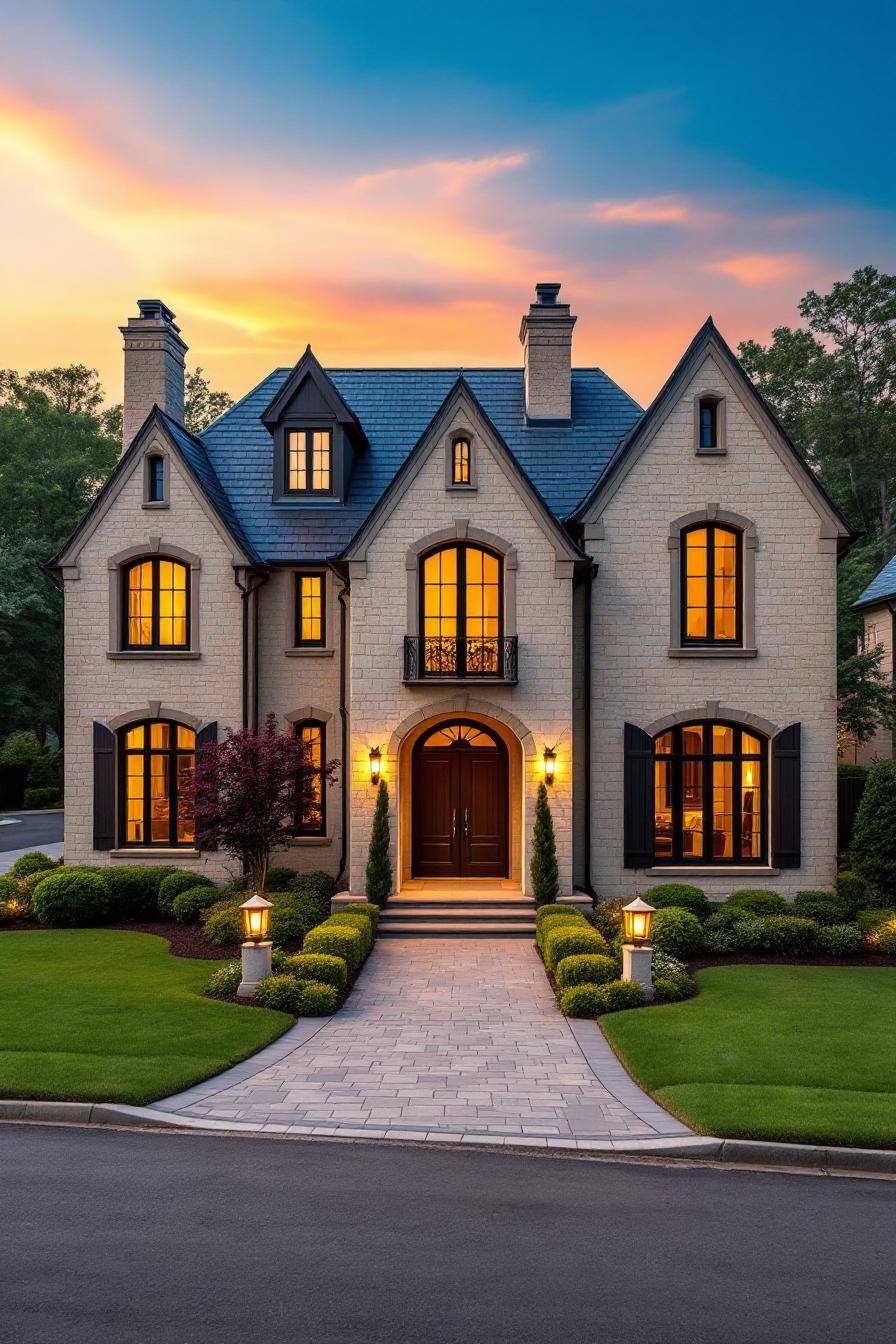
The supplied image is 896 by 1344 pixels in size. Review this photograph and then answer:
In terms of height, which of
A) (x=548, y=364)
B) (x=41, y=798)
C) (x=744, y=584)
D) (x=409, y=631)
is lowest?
(x=41, y=798)

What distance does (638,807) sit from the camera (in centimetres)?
1816

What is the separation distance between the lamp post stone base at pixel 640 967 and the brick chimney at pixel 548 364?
514 inches

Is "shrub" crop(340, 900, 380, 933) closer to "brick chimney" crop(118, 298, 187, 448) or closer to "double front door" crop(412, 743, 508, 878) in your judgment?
"double front door" crop(412, 743, 508, 878)

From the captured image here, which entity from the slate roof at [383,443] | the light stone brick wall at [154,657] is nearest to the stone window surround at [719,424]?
the slate roof at [383,443]

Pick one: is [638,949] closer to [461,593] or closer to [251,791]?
[251,791]

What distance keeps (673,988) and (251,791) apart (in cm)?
772

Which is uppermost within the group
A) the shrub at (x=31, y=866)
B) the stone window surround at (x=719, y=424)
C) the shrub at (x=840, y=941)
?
the stone window surround at (x=719, y=424)

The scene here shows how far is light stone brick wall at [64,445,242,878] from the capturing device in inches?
758

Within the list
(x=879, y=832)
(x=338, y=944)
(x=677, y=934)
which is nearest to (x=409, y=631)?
(x=338, y=944)

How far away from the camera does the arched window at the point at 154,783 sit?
761 inches

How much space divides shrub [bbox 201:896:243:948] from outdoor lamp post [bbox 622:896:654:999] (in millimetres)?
6710

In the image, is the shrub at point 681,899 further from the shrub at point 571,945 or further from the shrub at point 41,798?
the shrub at point 41,798

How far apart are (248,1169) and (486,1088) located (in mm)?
2827

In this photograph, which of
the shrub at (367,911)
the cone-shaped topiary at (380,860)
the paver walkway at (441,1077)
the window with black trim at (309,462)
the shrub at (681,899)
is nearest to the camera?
the paver walkway at (441,1077)
